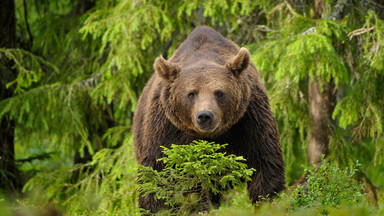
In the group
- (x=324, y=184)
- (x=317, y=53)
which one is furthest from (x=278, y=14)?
(x=324, y=184)

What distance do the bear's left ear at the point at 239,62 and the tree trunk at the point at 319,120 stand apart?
3333 millimetres

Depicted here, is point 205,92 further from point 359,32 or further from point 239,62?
point 359,32

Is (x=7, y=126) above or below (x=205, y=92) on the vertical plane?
below

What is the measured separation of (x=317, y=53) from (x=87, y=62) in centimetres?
491

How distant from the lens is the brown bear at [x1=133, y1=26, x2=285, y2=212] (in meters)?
5.06

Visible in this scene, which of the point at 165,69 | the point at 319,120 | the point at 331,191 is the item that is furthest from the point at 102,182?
the point at 331,191

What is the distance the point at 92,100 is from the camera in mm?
9492

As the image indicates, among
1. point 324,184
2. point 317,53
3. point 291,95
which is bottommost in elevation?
point 324,184

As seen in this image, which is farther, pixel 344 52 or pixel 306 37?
pixel 344 52

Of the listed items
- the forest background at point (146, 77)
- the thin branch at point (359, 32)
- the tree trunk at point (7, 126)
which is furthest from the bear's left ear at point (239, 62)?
the tree trunk at point (7, 126)

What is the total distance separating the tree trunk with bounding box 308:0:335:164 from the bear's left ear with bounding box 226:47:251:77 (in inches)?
131

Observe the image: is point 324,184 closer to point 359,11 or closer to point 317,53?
point 317,53

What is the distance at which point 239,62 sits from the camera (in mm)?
5168

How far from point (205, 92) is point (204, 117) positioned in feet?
1.14
